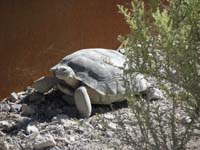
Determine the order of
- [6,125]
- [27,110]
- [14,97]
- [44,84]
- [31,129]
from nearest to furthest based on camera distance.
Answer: [31,129]
[6,125]
[27,110]
[44,84]
[14,97]

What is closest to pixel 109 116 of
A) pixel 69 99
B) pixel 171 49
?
pixel 69 99

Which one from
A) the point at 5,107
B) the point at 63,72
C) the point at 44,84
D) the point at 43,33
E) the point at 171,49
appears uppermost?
the point at 171,49

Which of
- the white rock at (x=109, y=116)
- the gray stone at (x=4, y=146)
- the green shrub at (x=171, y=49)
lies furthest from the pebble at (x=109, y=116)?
the green shrub at (x=171, y=49)

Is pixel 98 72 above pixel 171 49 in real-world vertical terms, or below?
below

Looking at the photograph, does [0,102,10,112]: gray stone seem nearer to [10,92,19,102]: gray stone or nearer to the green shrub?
[10,92,19,102]: gray stone

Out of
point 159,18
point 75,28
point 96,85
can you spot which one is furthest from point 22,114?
point 159,18

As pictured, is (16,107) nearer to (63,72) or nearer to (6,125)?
(6,125)

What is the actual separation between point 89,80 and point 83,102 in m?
0.23

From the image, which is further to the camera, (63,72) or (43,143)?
(63,72)

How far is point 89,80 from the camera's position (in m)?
5.36

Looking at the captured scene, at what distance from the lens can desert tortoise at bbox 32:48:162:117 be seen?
5.29 metres

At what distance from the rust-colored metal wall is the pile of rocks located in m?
0.23

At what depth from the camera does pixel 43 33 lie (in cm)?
594

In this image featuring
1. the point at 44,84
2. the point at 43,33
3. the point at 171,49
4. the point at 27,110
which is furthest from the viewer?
the point at 43,33
